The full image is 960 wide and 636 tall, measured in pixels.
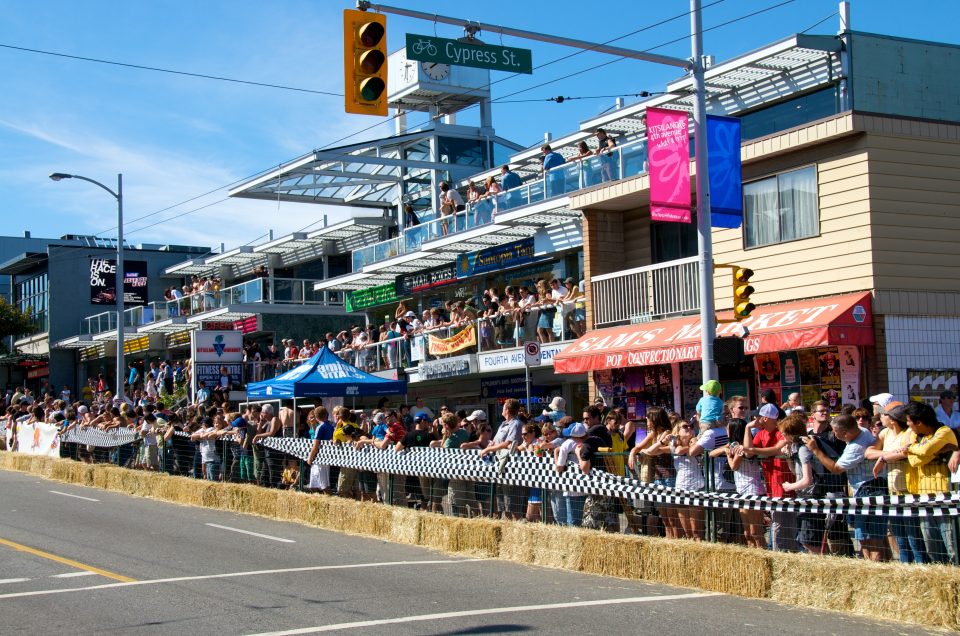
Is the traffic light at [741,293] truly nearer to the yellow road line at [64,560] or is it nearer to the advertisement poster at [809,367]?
the advertisement poster at [809,367]

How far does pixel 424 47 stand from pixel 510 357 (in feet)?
40.7

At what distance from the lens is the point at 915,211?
18.6 m

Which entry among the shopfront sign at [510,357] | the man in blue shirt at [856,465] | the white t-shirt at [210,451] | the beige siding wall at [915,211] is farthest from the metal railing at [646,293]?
the man in blue shirt at [856,465]

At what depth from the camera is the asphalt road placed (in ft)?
28.1

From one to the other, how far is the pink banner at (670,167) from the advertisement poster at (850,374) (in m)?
4.48

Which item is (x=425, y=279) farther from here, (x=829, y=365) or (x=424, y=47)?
(x=424, y=47)

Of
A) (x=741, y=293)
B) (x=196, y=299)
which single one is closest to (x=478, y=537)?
(x=741, y=293)

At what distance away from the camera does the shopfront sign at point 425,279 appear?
3152 cm

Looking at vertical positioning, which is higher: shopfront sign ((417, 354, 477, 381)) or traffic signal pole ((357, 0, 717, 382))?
traffic signal pole ((357, 0, 717, 382))

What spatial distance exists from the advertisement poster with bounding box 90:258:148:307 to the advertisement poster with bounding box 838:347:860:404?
95.2ft

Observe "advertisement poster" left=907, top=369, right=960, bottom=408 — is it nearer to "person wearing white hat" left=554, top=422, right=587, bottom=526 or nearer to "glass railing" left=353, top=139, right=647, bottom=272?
"glass railing" left=353, top=139, right=647, bottom=272

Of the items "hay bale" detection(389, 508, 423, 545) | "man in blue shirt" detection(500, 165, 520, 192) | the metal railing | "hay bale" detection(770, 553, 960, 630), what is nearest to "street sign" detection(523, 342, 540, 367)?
the metal railing

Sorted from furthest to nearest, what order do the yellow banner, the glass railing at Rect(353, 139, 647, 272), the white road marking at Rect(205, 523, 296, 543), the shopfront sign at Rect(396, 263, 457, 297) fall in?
1. the shopfront sign at Rect(396, 263, 457, 297)
2. the yellow banner
3. the glass railing at Rect(353, 139, 647, 272)
4. the white road marking at Rect(205, 523, 296, 543)

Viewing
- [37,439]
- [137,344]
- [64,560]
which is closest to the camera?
[64,560]
